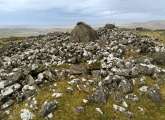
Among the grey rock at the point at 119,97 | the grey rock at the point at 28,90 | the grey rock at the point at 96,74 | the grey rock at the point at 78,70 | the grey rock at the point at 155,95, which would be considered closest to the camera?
the grey rock at the point at 119,97

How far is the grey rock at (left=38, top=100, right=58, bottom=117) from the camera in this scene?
19.0 m

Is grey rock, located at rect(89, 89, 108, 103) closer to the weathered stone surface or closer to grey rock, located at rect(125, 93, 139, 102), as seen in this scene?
grey rock, located at rect(125, 93, 139, 102)

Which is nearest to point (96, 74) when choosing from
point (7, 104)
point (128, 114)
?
point (128, 114)

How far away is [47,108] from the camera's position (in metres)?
19.2

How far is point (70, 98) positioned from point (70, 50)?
12795 millimetres

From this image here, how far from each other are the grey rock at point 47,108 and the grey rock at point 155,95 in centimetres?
950

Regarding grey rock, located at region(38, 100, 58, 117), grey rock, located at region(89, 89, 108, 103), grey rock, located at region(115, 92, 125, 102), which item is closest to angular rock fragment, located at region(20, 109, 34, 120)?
grey rock, located at region(38, 100, 58, 117)

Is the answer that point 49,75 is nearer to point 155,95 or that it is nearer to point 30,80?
point 30,80

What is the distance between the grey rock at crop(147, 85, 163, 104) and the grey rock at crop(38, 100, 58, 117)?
9504 millimetres

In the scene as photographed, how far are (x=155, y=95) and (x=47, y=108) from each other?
35.5 ft

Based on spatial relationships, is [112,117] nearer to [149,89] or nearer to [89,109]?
[89,109]

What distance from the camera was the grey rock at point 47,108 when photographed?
19.0m

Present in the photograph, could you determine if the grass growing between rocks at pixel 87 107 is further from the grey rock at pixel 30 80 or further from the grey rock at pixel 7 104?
the grey rock at pixel 30 80

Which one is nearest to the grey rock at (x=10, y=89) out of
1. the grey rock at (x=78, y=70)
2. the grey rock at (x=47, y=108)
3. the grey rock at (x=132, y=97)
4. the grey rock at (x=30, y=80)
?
the grey rock at (x=30, y=80)
